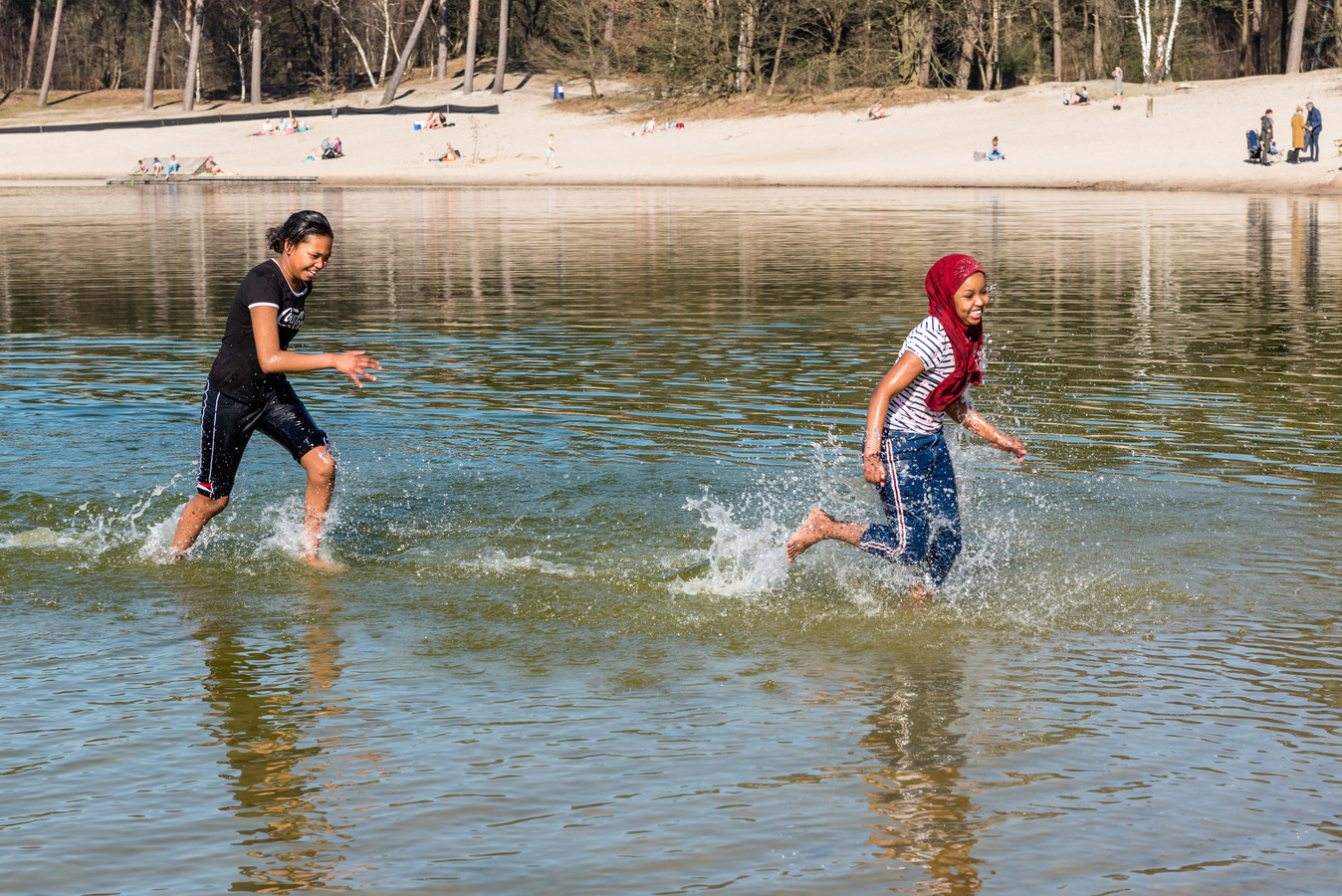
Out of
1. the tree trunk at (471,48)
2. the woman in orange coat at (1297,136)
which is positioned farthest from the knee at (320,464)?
the tree trunk at (471,48)

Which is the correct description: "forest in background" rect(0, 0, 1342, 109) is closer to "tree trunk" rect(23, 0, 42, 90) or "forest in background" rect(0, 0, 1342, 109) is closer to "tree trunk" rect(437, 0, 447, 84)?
"tree trunk" rect(437, 0, 447, 84)

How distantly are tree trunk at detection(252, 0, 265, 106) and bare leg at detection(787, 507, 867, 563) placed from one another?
72718mm

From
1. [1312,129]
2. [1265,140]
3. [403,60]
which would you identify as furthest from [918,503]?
[403,60]

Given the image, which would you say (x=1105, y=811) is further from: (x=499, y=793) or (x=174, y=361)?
(x=174, y=361)

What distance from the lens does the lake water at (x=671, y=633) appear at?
4602mm

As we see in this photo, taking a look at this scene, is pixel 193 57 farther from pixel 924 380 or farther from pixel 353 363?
pixel 924 380

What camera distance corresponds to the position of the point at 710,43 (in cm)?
6425

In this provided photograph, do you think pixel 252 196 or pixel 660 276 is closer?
pixel 660 276

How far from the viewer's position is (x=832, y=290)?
20.2 meters

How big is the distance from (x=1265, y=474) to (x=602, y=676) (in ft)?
17.6

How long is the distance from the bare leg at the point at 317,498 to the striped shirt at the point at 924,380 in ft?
9.50

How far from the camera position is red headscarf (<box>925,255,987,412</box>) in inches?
249

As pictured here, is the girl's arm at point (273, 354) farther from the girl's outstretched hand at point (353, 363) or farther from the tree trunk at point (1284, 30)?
the tree trunk at point (1284, 30)

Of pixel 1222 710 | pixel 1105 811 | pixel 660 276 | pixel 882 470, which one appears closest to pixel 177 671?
pixel 882 470
